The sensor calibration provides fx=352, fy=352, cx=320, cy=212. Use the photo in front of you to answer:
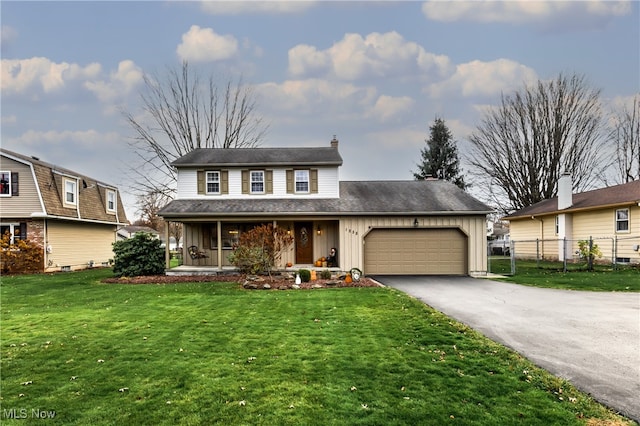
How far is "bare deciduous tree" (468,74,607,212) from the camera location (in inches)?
1153

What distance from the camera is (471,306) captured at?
881cm

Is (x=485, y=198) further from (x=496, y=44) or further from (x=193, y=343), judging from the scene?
(x=193, y=343)

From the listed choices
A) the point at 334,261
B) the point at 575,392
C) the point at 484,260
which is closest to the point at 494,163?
the point at 484,260

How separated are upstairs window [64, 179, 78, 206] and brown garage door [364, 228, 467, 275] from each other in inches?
650

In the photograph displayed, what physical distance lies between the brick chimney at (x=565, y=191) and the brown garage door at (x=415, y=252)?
34.9 ft

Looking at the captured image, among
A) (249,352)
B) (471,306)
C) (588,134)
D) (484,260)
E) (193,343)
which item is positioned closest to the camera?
(249,352)

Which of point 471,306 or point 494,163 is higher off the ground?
point 494,163

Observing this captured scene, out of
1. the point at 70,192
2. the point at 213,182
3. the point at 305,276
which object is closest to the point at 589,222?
the point at 305,276

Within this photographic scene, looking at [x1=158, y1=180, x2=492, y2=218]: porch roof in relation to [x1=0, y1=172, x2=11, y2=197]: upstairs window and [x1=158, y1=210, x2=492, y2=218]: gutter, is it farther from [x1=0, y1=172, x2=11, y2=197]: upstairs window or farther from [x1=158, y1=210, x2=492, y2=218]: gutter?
[x1=0, y1=172, x2=11, y2=197]: upstairs window

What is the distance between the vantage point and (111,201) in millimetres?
24109

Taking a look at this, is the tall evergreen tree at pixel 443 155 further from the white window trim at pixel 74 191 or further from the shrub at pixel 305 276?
the white window trim at pixel 74 191

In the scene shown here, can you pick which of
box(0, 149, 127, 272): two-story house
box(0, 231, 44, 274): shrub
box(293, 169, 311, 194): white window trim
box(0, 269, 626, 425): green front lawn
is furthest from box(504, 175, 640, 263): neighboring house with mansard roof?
box(0, 231, 44, 274): shrub

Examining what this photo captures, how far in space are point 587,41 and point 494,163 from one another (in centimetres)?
1373

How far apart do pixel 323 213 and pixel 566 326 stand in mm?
9917
